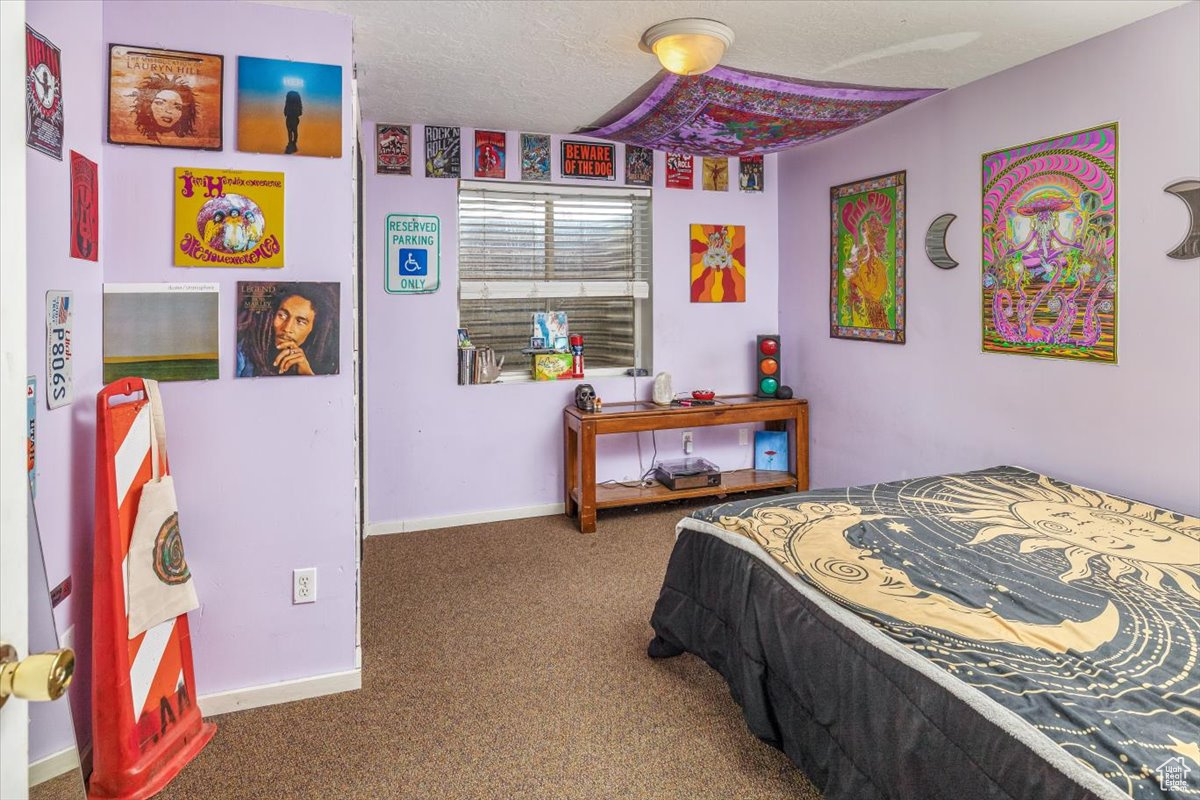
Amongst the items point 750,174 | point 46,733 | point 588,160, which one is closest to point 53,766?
point 46,733

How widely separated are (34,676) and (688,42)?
264 cm

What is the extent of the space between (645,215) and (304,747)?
11.6ft

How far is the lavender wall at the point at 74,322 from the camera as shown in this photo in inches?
65.6

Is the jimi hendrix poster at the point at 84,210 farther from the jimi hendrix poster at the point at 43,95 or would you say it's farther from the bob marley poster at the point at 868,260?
the bob marley poster at the point at 868,260

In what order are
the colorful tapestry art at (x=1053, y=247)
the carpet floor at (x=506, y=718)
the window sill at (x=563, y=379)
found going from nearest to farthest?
the carpet floor at (x=506, y=718) < the colorful tapestry art at (x=1053, y=247) < the window sill at (x=563, y=379)

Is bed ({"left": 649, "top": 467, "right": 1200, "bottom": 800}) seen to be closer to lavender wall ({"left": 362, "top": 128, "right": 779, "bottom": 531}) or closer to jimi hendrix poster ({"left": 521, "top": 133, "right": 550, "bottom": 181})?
lavender wall ({"left": 362, "top": 128, "right": 779, "bottom": 531})

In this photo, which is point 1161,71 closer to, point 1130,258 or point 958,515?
point 1130,258

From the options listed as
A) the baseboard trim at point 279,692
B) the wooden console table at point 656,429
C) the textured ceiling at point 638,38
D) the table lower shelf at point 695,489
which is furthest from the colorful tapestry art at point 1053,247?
the baseboard trim at point 279,692

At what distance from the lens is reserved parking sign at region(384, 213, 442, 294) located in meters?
3.91

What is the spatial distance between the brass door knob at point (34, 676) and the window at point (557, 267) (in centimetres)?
353

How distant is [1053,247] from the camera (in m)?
2.92

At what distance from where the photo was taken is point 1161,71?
2.50 meters

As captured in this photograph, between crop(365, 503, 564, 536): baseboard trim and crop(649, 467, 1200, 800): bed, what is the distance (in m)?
1.88

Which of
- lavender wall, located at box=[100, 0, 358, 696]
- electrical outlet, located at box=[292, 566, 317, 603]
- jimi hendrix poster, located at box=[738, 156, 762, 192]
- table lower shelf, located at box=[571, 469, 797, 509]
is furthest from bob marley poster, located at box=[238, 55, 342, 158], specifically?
jimi hendrix poster, located at box=[738, 156, 762, 192]
